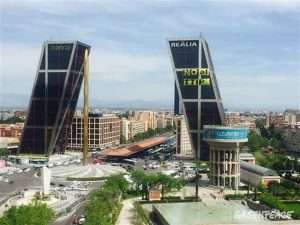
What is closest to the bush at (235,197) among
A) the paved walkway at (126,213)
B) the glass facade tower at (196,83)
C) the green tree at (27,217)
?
the paved walkway at (126,213)

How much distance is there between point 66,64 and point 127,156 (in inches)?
782

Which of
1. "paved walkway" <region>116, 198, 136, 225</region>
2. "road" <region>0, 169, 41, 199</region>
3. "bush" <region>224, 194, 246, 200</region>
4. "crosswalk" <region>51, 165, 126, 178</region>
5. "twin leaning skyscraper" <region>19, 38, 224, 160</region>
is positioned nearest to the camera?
"paved walkway" <region>116, 198, 136, 225</region>

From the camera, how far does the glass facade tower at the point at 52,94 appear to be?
3228 inches

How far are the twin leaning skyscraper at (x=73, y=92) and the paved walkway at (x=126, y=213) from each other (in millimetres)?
29299

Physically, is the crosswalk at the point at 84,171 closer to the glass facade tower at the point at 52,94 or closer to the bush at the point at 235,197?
the glass facade tower at the point at 52,94

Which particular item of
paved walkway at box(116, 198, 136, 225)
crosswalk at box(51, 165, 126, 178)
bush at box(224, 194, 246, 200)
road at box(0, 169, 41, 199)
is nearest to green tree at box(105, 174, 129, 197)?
paved walkway at box(116, 198, 136, 225)

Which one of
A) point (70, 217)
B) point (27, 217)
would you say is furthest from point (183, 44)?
point (27, 217)

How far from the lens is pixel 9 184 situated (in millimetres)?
61906

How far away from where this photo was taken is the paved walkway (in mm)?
43281

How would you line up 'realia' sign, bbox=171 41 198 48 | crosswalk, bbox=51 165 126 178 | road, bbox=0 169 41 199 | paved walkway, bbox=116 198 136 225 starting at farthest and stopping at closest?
'realia' sign, bbox=171 41 198 48
crosswalk, bbox=51 165 126 178
road, bbox=0 169 41 199
paved walkway, bbox=116 198 136 225

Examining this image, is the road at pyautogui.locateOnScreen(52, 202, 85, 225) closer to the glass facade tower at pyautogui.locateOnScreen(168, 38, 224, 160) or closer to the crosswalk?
the crosswalk

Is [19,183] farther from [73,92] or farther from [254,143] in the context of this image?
[254,143]

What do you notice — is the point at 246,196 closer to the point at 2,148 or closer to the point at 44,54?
the point at 44,54

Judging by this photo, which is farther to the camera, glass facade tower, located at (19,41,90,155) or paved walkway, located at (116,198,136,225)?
glass facade tower, located at (19,41,90,155)
